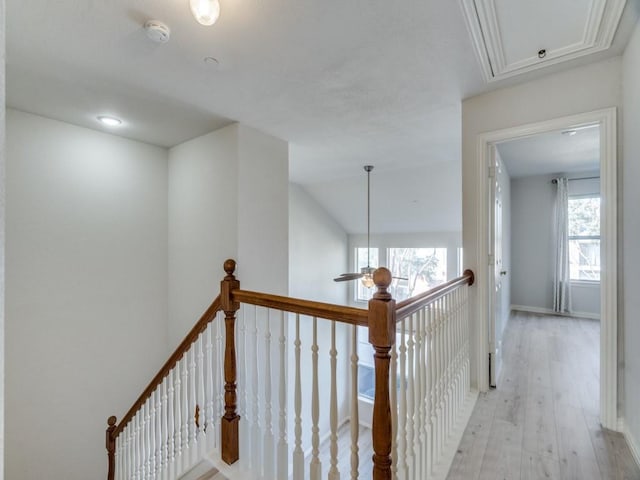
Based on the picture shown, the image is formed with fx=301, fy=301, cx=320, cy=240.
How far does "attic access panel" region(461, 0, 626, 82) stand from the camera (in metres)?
1.51

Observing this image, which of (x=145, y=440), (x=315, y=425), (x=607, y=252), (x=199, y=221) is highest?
(x=199, y=221)

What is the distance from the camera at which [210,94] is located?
2299 millimetres

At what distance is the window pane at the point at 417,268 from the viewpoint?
623 centimetres

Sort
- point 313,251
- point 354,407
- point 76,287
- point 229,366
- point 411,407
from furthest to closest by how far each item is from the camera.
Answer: point 313,251, point 76,287, point 229,366, point 411,407, point 354,407

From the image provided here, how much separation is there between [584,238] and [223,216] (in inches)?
225

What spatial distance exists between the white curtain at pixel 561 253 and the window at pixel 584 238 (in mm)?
178

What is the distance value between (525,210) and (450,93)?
405 centimetres

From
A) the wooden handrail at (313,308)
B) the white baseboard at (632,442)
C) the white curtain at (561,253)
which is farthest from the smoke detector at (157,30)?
the white curtain at (561,253)

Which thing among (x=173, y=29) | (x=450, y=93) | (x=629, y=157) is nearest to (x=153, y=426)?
(x=173, y=29)

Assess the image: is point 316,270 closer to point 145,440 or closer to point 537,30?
point 145,440

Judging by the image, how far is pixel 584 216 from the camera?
16.3ft

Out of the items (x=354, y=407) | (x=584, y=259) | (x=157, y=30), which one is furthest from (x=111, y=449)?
(x=584, y=259)

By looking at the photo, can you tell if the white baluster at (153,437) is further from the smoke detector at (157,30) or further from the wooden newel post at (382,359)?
the smoke detector at (157,30)

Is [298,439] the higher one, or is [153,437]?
[298,439]
